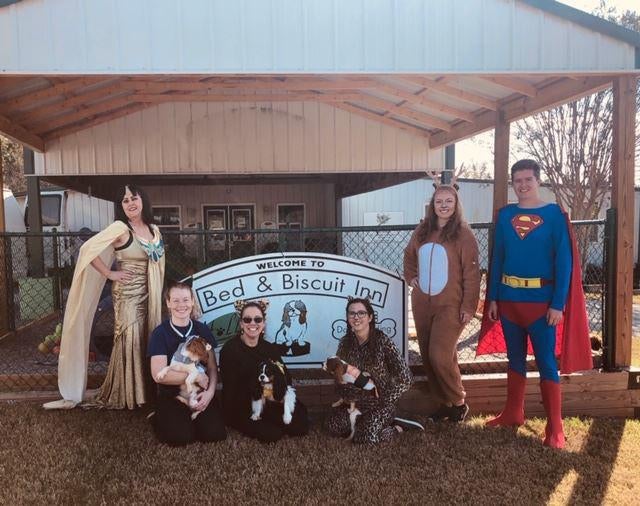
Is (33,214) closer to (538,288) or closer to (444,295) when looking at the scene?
(444,295)

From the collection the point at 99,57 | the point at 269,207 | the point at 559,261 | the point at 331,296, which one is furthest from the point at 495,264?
the point at 269,207

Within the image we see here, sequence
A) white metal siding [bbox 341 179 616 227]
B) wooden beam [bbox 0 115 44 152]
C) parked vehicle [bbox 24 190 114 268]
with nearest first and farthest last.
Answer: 1. wooden beam [bbox 0 115 44 152]
2. parked vehicle [bbox 24 190 114 268]
3. white metal siding [bbox 341 179 616 227]

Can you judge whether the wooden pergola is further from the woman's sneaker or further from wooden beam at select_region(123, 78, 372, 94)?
wooden beam at select_region(123, 78, 372, 94)

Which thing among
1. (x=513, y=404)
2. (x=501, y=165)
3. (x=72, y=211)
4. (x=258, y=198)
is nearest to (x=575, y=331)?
(x=513, y=404)

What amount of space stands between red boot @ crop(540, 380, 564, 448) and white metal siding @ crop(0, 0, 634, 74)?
2.33 metres

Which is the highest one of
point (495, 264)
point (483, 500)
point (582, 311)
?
point (495, 264)

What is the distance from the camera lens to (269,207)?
1423 cm

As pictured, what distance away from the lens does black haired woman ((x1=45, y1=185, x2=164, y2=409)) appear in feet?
11.1

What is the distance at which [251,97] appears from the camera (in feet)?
24.7

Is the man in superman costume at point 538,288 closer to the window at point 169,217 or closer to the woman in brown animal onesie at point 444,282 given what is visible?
the woman in brown animal onesie at point 444,282

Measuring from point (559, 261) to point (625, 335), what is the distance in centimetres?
146

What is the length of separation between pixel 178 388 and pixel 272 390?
24.3 inches

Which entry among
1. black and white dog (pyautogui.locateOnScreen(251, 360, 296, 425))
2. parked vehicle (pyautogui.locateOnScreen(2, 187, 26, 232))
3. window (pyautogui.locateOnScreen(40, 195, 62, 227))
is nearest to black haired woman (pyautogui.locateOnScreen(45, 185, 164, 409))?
black and white dog (pyautogui.locateOnScreen(251, 360, 296, 425))

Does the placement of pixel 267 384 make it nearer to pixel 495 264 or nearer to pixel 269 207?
pixel 495 264
